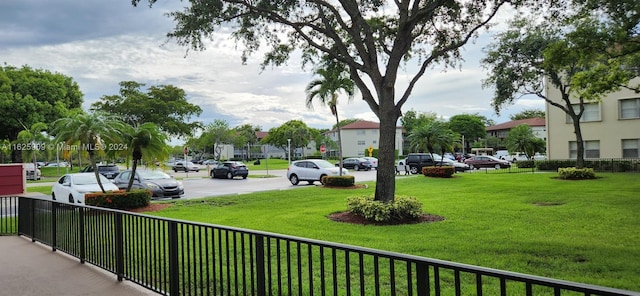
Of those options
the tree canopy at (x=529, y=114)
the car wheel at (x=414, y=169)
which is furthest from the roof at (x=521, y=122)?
the car wheel at (x=414, y=169)

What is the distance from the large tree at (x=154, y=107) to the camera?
1890 inches

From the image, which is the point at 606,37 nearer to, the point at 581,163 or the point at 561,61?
the point at 561,61

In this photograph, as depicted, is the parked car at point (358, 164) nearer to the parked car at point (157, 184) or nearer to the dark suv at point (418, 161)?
the dark suv at point (418, 161)

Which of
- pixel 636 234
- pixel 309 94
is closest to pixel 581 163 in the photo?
pixel 309 94

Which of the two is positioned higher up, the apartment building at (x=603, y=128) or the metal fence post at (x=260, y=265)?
the apartment building at (x=603, y=128)

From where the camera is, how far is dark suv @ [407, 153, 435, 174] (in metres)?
38.2

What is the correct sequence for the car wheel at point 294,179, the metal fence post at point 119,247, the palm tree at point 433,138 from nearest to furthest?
the metal fence post at point 119,247 < the car wheel at point 294,179 < the palm tree at point 433,138

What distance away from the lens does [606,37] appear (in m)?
15.4

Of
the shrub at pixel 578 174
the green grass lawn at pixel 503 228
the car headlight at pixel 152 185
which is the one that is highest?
the car headlight at pixel 152 185

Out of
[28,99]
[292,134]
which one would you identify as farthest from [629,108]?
[292,134]

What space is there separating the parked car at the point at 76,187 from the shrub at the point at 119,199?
141cm

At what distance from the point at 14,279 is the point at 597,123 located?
38221 millimetres

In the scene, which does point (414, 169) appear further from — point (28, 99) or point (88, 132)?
point (28, 99)

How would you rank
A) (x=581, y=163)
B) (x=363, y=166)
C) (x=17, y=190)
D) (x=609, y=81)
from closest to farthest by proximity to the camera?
(x=609, y=81) < (x=17, y=190) < (x=581, y=163) < (x=363, y=166)
